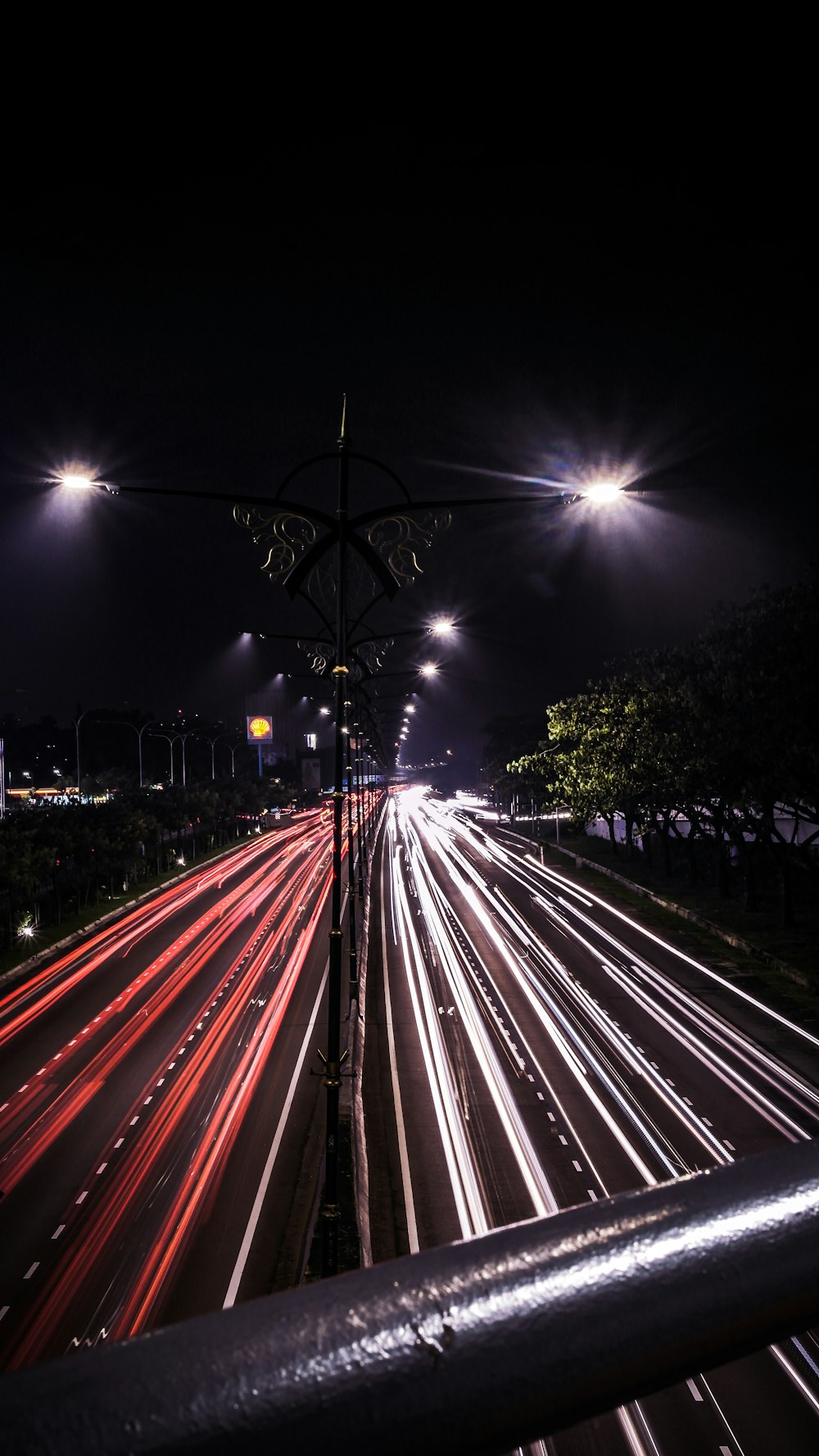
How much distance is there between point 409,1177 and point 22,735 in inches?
7548

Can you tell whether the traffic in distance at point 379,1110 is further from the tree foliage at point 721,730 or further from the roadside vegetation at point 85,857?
the tree foliage at point 721,730

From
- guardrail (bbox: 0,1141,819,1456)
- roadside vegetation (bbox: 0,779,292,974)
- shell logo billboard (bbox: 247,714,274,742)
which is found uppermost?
shell logo billboard (bbox: 247,714,274,742)

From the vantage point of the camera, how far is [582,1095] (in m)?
20.7

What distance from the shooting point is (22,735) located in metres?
187

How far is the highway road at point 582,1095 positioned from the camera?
34.8 ft

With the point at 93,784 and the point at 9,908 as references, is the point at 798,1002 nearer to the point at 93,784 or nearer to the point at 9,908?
the point at 9,908

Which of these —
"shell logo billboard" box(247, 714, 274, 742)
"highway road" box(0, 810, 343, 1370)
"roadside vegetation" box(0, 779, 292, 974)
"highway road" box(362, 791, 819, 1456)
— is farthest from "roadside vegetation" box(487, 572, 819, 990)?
"shell logo billboard" box(247, 714, 274, 742)

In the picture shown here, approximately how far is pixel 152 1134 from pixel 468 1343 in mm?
20801

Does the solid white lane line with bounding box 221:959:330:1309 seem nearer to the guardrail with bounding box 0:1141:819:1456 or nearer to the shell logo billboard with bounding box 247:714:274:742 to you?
the guardrail with bounding box 0:1141:819:1456

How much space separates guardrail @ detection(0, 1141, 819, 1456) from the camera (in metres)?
0.67

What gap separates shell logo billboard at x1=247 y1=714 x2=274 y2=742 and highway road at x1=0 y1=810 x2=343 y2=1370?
274ft

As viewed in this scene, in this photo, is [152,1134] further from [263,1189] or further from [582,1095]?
[582,1095]

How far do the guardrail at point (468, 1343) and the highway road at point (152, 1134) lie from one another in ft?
46.7

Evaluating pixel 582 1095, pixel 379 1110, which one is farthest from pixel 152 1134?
pixel 582 1095
